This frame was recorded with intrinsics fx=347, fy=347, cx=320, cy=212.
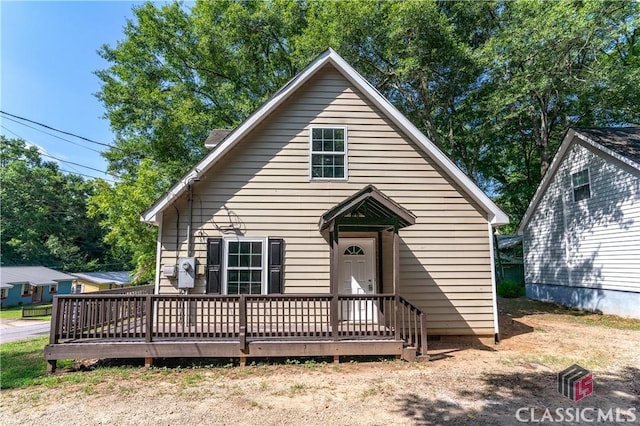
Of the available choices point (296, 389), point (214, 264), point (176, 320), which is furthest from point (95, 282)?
point (296, 389)

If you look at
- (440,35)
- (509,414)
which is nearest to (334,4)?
(440,35)

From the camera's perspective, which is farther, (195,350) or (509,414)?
(195,350)

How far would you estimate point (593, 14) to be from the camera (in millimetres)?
13367

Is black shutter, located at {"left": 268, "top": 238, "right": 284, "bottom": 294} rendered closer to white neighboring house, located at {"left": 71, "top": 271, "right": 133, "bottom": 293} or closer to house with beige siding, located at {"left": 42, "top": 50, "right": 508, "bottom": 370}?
house with beige siding, located at {"left": 42, "top": 50, "right": 508, "bottom": 370}

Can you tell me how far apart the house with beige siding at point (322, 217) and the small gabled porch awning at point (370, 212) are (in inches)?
26.9

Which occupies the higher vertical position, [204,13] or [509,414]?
[204,13]

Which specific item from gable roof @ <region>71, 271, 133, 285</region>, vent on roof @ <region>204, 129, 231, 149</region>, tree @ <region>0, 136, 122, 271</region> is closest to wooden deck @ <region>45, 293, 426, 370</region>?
vent on roof @ <region>204, 129, 231, 149</region>

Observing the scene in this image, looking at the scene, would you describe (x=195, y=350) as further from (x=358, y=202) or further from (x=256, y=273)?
(x=358, y=202)

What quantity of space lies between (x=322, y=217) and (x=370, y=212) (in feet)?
3.47

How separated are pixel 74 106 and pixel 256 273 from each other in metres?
12.0

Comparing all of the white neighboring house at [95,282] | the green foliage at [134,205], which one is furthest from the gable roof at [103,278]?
the green foliage at [134,205]

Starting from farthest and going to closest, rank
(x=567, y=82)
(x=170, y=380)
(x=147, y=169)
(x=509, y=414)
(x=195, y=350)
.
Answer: (x=147, y=169) → (x=567, y=82) → (x=195, y=350) → (x=170, y=380) → (x=509, y=414)

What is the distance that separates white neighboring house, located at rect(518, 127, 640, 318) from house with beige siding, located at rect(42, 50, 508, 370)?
647 centimetres

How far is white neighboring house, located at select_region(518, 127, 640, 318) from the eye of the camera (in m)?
11.0
